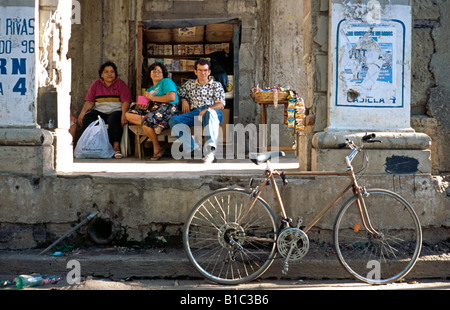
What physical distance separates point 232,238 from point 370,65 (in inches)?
82.4

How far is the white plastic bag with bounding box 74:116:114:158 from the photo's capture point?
706cm

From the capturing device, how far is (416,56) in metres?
4.82

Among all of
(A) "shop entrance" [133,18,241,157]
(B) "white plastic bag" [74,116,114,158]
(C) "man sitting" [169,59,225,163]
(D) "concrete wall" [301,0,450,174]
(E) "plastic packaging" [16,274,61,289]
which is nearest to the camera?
(E) "plastic packaging" [16,274,61,289]

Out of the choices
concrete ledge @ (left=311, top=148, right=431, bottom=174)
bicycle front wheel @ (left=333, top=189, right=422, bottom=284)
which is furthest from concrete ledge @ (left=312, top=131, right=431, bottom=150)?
bicycle front wheel @ (left=333, top=189, right=422, bottom=284)

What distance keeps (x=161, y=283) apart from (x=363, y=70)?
8.76 feet

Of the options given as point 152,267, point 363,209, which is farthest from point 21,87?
point 363,209

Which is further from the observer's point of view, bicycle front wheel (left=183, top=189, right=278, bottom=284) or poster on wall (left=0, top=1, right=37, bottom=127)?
poster on wall (left=0, top=1, right=37, bottom=127)

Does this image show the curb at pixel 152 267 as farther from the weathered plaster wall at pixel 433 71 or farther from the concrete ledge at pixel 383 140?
the weathered plaster wall at pixel 433 71

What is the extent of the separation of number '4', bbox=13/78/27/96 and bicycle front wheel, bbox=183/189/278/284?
78.2 inches

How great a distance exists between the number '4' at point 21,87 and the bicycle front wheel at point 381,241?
3.10m

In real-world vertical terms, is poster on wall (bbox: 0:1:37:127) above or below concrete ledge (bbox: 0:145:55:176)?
above

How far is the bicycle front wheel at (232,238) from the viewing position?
401 cm

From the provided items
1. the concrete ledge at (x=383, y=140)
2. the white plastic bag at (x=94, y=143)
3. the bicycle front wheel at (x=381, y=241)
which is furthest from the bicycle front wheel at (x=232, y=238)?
the white plastic bag at (x=94, y=143)

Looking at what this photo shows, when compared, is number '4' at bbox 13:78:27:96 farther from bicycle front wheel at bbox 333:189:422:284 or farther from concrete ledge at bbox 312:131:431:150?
bicycle front wheel at bbox 333:189:422:284
